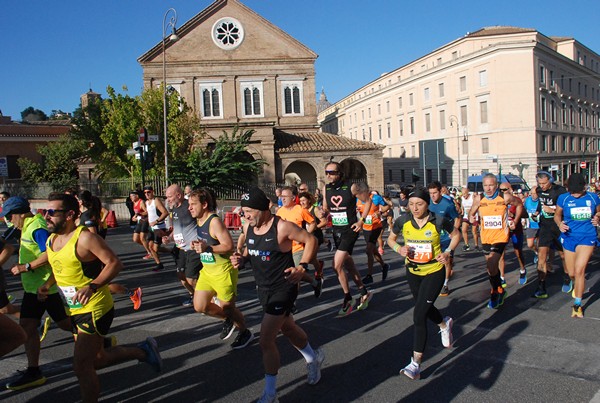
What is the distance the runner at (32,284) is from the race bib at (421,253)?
3.81 metres

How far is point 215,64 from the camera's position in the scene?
1529 inches

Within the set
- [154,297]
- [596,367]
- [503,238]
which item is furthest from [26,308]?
[503,238]

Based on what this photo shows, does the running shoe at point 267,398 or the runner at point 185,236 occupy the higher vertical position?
the runner at point 185,236

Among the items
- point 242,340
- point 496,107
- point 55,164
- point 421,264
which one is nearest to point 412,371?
point 421,264

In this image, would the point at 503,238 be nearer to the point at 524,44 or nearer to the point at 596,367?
the point at 596,367

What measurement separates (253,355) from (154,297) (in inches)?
146

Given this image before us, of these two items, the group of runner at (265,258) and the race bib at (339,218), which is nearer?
the group of runner at (265,258)

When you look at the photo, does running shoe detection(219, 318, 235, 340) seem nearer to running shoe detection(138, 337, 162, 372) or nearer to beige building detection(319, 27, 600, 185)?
running shoe detection(138, 337, 162, 372)

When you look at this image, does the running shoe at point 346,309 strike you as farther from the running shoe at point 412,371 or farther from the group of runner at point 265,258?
the running shoe at point 412,371

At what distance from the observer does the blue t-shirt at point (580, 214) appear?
7.07 metres

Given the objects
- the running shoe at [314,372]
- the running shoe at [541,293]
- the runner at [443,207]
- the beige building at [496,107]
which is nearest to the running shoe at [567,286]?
the running shoe at [541,293]

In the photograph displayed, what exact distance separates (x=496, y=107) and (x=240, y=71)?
26073mm

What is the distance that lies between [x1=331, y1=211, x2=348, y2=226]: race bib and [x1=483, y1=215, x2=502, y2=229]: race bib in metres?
2.14

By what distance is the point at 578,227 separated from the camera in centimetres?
711
